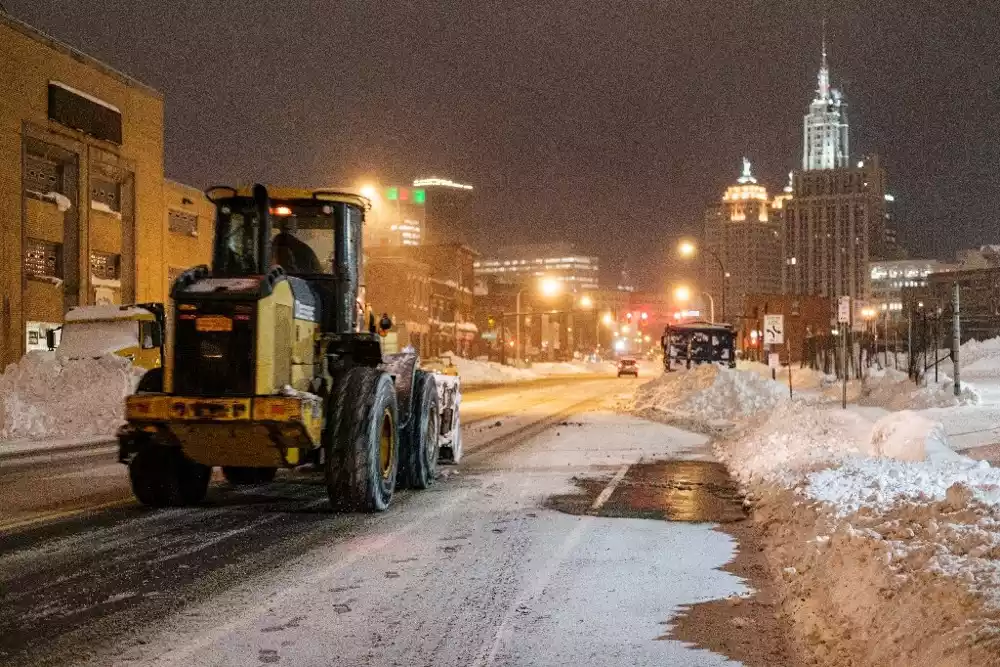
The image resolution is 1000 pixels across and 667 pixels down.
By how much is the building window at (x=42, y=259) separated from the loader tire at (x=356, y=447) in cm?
3152

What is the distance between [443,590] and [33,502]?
6983 millimetres

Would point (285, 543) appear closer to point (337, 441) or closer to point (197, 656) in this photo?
point (337, 441)

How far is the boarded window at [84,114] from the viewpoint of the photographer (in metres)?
39.1

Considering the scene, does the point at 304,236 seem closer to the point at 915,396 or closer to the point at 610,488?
the point at 610,488

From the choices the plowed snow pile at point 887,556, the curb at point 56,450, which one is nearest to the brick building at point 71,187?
the curb at point 56,450

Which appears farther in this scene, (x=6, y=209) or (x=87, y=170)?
(x=87, y=170)

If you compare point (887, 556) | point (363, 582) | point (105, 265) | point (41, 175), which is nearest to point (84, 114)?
point (41, 175)

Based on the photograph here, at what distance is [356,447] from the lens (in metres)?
10.5

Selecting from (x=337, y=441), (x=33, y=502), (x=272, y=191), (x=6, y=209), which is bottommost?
Result: (x=33, y=502)

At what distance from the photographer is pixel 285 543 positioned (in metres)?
8.95

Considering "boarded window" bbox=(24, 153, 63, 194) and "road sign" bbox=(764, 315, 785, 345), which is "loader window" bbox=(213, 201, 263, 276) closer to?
"road sign" bbox=(764, 315, 785, 345)

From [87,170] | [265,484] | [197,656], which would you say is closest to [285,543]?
[197,656]

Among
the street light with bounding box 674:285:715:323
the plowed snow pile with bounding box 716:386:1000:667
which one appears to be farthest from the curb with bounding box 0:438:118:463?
the street light with bounding box 674:285:715:323

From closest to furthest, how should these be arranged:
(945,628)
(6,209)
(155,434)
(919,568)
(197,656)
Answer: (945,628) → (197,656) → (919,568) → (155,434) → (6,209)
